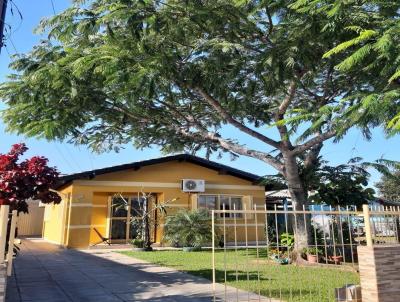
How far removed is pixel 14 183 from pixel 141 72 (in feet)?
12.9

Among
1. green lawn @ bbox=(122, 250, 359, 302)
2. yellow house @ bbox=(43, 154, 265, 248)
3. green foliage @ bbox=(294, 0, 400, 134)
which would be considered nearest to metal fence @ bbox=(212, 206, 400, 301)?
green lawn @ bbox=(122, 250, 359, 302)

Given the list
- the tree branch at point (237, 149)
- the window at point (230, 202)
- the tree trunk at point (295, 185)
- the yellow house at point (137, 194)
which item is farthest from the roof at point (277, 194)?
the tree trunk at point (295, 185)

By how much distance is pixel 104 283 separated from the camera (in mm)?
9023

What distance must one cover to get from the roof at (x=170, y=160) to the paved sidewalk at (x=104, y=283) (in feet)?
20.6

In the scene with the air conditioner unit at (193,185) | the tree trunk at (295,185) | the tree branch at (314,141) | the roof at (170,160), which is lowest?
Answer: the tree trunk at (295,185)

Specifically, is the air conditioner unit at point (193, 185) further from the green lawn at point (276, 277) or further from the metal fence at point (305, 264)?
the green lawn at point (276, 277)

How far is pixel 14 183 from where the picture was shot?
360 inches

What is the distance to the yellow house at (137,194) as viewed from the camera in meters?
18.8

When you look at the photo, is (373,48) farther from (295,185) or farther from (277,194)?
(277,194)

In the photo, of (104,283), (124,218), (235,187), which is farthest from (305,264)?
(124,218)

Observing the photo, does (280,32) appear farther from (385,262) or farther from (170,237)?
(170,237)

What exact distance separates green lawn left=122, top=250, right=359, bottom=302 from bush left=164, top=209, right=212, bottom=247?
10.5 ft

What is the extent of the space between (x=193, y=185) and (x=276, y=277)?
36.7 ft

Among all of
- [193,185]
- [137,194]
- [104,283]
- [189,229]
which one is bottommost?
[104,283]
